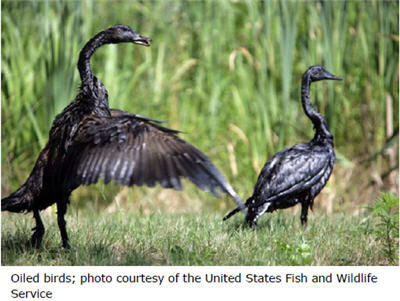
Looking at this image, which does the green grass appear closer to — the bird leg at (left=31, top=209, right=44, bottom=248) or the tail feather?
the bird leg at (left=31, top=209, right=44, bottom=248)

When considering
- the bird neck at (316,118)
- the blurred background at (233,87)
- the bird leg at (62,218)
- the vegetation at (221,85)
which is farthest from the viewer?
the blurred background at (233,87)

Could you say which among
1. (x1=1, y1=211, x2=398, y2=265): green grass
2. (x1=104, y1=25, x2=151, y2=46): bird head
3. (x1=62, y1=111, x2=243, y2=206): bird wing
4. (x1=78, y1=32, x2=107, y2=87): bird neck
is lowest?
(x1=1, y1=211, x2=398, y2=265): green grass

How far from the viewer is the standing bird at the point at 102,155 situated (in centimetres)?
364

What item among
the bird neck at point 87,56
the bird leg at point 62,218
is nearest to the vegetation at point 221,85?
the bird leg at point 62,218

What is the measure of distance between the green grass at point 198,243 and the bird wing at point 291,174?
277mm

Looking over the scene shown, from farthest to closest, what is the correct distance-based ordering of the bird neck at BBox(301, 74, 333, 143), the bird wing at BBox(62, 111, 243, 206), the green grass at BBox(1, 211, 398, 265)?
1. the bird neck at BBox(301, 74, 333, 143)
2. the green grass at BBox(1, 211, 398, 265)
3. the bird wing at BBox(62, 111, 243, 206)

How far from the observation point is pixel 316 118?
5926 millimetres

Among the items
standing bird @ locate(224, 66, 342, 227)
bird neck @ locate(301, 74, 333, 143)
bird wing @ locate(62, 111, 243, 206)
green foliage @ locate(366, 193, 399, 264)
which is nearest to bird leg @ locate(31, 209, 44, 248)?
bird wing @ locate(62, 111, 243, 206)

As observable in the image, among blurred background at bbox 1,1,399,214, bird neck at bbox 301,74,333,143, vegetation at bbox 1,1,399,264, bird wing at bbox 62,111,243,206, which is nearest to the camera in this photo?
bird wing at bbox 62,111,243,206

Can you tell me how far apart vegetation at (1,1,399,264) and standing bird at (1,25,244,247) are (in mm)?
1488

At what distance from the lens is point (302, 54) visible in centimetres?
727

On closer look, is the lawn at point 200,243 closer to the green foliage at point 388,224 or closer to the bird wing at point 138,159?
the green foliage at point 388,224

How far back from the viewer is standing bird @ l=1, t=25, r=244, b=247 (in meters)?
3.64

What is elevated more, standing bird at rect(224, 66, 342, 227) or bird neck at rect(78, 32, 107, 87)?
bird neck at rect(78, 32, 107, 87)
